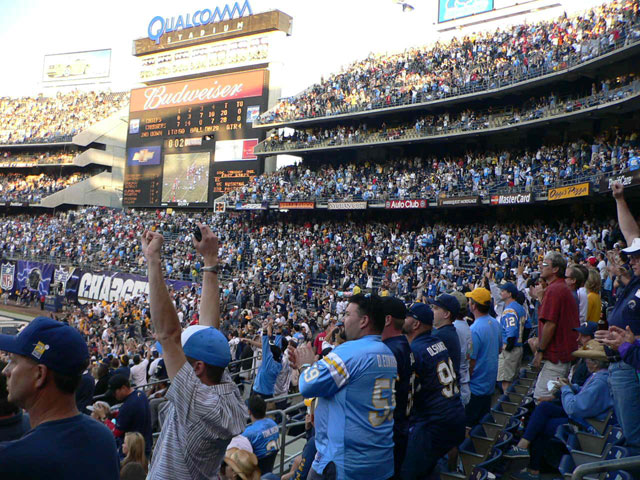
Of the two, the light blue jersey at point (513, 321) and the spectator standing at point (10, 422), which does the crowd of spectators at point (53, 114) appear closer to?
the light blue jersey at point (513, 321)

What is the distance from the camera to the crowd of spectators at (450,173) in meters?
21.4

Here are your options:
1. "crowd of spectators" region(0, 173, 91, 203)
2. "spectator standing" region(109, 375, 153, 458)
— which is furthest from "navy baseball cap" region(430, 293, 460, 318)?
"crowd of spectators" region(0, 173, 91, 203)

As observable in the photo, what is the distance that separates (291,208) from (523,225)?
1280cm

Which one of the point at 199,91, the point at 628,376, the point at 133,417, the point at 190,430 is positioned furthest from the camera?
the point at 199,91

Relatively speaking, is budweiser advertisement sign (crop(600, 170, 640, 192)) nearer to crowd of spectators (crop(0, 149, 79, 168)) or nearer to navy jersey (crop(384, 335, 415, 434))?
navy jersey (crop(384, 335, 415, 434))

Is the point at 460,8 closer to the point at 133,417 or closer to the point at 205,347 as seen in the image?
the point at 133,417

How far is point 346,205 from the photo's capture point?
95.4ft

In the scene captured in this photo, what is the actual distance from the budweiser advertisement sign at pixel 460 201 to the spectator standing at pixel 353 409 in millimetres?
22299

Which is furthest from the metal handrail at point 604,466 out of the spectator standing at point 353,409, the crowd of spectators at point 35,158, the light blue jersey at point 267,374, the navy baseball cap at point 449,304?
the crowd of spectators at point 35,158

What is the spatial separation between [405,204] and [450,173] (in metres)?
2.75

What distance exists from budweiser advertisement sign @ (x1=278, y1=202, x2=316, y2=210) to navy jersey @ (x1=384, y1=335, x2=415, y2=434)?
26878 mm

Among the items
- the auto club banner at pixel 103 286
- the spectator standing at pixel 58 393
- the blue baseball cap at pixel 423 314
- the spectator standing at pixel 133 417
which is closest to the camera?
the spectator standing at pixel 58 393

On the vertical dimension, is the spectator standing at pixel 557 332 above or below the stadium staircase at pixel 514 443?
above

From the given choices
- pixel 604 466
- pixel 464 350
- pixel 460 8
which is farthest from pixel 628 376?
pixel 460 8
